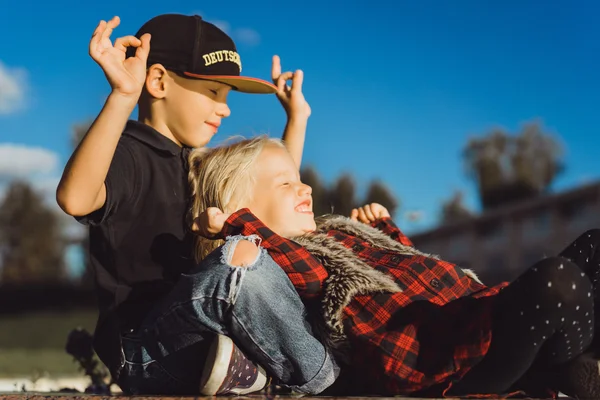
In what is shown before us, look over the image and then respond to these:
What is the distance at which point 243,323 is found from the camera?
6.50 ft

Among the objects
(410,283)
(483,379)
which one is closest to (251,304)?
(410,283)

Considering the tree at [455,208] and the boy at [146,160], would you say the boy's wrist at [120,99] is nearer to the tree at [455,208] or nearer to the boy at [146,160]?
the boy at [146,160]

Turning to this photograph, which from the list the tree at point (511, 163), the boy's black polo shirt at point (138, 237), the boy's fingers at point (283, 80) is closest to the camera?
the boy's black polo shirt at point (138, 237)

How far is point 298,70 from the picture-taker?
135 inches

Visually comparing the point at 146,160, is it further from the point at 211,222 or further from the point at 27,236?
the point at 27,236

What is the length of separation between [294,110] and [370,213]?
2.24ft

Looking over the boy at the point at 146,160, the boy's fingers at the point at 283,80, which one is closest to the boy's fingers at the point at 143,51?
the boy at the point at 146,160

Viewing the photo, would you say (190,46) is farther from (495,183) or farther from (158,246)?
(495,183)

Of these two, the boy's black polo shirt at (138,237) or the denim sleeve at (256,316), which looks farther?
the boy's black polo shirt at (138,237)

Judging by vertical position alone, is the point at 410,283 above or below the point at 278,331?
above

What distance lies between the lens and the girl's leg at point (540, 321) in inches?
72.4

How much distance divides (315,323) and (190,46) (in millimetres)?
1378

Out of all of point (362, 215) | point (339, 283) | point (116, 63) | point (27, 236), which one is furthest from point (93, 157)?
point (27, 236)

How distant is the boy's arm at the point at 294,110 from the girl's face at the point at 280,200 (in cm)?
59
